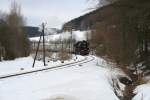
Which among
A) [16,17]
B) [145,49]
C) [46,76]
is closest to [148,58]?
[145,49]

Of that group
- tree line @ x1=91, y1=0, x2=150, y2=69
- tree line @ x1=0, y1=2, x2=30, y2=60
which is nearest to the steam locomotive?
tree line @ x1=0, y1=2, x2=30, y2=60

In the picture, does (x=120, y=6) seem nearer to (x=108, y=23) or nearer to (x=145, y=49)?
(x=145, y=49)

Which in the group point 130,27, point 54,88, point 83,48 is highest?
point 130,27

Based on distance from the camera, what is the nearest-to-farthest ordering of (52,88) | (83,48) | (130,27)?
(130,27) < (52,88) < (83,48)

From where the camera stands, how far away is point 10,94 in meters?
18.1

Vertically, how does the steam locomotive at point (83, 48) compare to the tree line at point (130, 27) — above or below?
below

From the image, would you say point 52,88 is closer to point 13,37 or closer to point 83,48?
point 13,37

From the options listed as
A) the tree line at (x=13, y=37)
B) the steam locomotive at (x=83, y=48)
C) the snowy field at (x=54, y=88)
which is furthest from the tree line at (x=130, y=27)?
the steam locomotive at (x=83, y=48)

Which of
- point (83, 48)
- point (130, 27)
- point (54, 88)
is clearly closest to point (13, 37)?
point (83, 48)

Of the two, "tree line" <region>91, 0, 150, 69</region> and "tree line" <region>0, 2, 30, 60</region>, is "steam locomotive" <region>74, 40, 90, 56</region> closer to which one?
"tree line" <region>0, 2, 30, 60</region>

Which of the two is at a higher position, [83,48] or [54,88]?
[54,88]

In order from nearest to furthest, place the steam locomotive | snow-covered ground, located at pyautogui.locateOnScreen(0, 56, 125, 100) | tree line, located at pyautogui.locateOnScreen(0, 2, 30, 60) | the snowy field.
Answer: the snowy field, snow-covered ground, located at pyautogui.locateOnScreen(0, 56, 125, 100), tree line, located at pyautogui.locateOnScreen(0, 2, 30, 60), the steam locomotive

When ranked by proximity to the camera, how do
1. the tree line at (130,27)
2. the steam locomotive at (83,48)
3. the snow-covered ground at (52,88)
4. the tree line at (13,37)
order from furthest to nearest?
1. the steam locomotive at (83,48)
2. the tree line at (13,37)
3. the snow-covered ground at (52,88)
4. the tree line at (130,27)

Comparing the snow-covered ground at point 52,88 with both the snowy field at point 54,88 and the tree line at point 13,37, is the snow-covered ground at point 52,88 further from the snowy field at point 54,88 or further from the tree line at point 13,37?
the tree line at point 13,37
